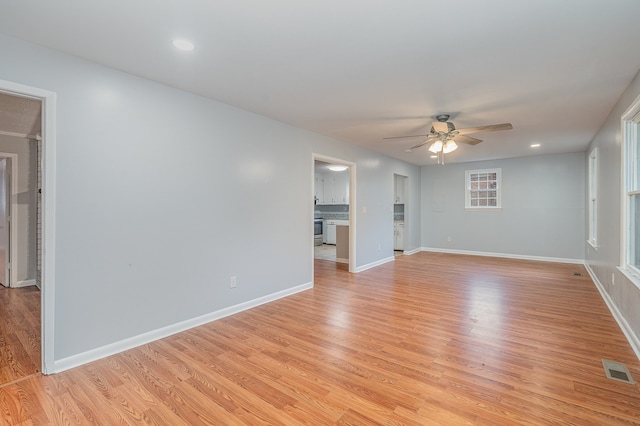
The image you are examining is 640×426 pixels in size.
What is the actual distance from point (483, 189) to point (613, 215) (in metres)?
4.29

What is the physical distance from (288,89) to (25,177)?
447cm

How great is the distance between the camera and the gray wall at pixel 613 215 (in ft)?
9.31

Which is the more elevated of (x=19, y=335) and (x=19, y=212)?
(x=19, y=212)

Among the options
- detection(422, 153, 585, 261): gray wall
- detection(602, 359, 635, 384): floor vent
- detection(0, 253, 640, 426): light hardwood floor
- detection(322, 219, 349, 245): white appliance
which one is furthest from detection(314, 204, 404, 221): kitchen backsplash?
detection(602, 359, 635, 384): floor vent

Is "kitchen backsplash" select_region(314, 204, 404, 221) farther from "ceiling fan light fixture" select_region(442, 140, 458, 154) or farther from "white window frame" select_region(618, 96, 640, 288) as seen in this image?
"white window frame" select_region(618, 96, 640, 288)

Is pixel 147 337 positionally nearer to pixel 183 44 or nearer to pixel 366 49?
pixel 183 44

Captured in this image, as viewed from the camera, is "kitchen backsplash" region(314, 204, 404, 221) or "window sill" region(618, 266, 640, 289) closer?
"window sill" region(618, 266, 640, 289)

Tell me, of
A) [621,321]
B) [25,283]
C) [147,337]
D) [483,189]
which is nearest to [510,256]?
[483,189]

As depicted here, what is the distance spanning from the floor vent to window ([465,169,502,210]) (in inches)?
219

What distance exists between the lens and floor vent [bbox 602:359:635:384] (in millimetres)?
2225

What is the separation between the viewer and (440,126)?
377cm

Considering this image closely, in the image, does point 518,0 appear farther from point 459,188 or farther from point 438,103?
point 459,188

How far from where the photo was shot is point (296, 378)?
7.39 feet

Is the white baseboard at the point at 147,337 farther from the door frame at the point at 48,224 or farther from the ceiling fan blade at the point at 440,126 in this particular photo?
the ceiling fan blade at the point at 440,126
